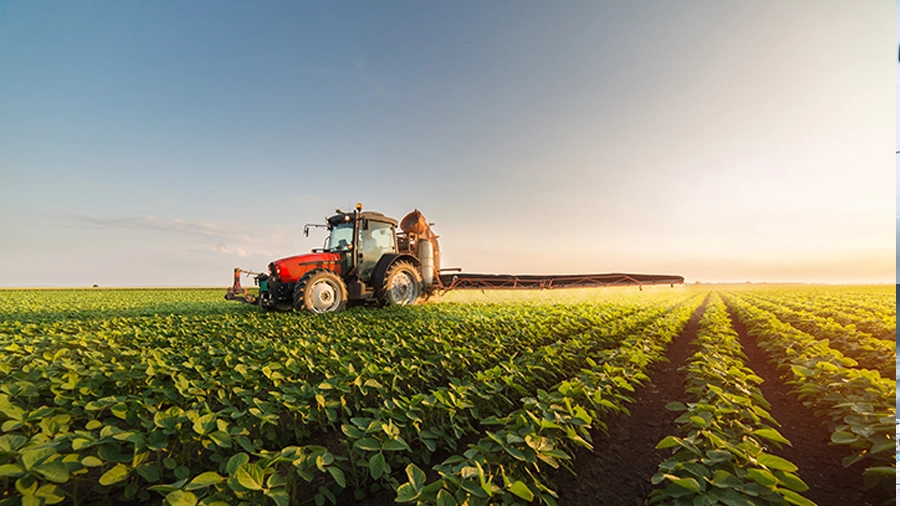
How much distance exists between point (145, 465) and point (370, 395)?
1899 millimetres

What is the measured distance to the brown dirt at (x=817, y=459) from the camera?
2643 mm

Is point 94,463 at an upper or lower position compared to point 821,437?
upper

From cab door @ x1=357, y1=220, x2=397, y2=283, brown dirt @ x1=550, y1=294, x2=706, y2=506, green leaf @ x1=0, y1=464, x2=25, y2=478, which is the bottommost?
brown dirt @ x1=550, y1=294, x2=706, y2=506

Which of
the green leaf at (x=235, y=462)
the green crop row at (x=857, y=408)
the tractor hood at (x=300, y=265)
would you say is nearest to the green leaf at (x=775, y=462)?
the green crop row at (x=857, y=408)

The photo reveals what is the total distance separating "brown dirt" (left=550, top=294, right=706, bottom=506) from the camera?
2.61 m

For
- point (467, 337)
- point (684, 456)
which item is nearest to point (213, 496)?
point (684, 456)

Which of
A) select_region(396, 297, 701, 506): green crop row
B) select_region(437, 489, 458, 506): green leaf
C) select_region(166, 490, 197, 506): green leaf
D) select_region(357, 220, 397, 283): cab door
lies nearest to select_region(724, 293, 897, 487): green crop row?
select_region(396, 297, 701, 506): green crop row

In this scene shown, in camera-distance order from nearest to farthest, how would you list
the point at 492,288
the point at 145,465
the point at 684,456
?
the point at 145,465
the point at 684,456
the point at 492,288

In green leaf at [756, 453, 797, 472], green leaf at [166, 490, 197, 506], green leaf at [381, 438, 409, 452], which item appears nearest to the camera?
green leaf at [166, 490, 197, 506]

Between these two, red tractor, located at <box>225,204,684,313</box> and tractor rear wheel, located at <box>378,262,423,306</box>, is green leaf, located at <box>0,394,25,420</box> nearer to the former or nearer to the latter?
red tractor, located at <box>225,204,684,313</box>

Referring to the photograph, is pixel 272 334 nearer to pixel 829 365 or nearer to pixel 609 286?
pixel 829 365

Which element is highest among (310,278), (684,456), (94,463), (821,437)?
(310,278)

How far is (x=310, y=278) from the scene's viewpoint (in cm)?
904

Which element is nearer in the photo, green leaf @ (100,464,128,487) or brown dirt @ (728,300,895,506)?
green leaf @ (100,464,128,487)
